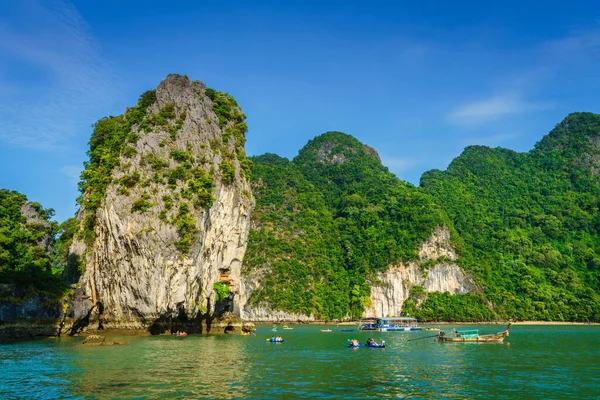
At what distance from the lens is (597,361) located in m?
36.0

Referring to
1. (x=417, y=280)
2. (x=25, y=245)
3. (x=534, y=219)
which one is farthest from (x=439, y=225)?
(x=25, y=245)

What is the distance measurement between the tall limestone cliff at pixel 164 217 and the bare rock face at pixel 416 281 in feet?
207

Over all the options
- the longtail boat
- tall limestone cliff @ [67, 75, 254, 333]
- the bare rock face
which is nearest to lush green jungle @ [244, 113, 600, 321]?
the bare rock face

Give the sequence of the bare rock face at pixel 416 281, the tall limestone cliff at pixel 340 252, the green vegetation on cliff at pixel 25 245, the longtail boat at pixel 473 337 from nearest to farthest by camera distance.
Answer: the green vegetation on cliff at pixel 25 245
the longtail boat at pixel 473 337
the tall limestone cliff at pixel 340 252
the bare rock face at pixel 416 281

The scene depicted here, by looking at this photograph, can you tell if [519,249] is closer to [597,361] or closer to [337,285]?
[337,285]

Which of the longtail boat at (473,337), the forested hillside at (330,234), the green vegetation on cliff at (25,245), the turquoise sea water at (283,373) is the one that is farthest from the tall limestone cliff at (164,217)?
the forested hillside at (330,234)

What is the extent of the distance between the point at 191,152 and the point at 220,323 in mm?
22915

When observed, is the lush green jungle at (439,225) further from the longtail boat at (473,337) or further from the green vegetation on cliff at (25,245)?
the longtail boat at (473,337)

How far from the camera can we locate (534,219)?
154m

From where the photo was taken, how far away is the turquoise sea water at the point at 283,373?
22.7 meters

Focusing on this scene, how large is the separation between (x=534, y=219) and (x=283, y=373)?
145 m

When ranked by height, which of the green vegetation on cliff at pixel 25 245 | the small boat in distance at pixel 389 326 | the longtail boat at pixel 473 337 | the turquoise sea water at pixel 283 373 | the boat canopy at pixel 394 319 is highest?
the green vegetation on cliff at pixel 25 245

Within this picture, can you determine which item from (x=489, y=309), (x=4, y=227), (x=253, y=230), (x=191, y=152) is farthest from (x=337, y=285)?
(x=4, y=227)

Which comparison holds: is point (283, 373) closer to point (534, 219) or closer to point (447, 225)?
point (447, 225)
